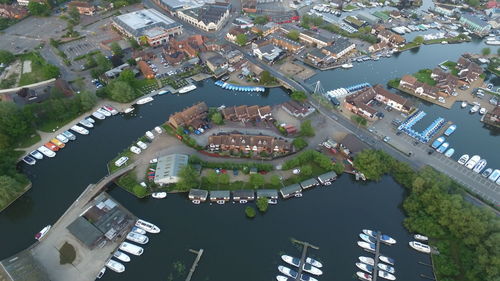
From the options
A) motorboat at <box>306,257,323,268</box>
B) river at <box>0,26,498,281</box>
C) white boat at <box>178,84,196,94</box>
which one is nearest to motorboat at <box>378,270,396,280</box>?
river at <box>0,26,498,281</box>

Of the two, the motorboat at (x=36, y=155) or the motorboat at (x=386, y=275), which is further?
the motorboat at (x=36, y=155)

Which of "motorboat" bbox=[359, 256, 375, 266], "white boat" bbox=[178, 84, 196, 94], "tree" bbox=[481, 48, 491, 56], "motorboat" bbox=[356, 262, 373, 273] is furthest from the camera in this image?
"tree" bbox=[481, 48, 491, 56]

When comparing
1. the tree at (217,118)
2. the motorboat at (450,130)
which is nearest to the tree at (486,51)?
the motorboat at (450,130)

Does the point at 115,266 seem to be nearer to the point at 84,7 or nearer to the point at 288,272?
the point at 288,272

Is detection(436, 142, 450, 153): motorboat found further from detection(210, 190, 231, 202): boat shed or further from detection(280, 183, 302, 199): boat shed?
detection(210, 190, 231, 202): boat shed

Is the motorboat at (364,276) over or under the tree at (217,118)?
under

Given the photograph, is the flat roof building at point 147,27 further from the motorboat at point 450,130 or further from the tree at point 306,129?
the motorboat at point 450,130
